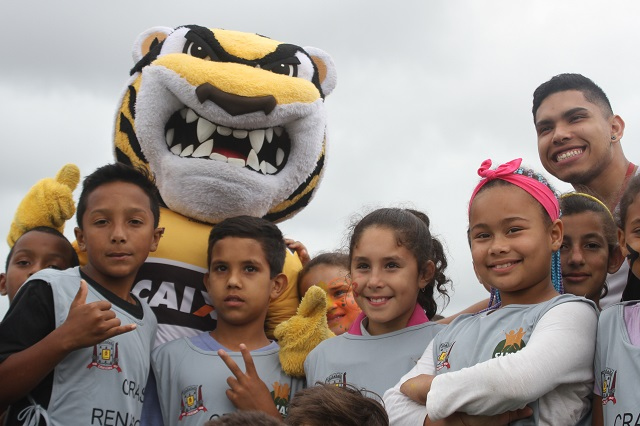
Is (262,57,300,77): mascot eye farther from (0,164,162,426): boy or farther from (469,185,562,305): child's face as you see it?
(469,185,562,305): child's face

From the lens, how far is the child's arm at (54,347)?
2.53 metres

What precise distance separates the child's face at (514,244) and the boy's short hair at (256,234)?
104cm

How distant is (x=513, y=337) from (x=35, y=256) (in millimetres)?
2503

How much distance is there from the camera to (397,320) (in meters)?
3.01

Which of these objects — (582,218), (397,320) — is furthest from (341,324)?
(582,218)

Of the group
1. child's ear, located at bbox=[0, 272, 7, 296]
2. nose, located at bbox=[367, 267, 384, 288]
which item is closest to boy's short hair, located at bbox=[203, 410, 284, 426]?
nose, located at bbox=[367, 267, 384, 288]

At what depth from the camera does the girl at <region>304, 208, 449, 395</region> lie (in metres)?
2.86

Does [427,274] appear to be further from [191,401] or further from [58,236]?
[58,236]

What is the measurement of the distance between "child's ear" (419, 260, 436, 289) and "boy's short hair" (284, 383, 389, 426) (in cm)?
81

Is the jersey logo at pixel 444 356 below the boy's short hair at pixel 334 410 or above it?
above

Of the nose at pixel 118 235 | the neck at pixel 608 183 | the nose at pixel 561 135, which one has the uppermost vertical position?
the nose at pixel 561 135

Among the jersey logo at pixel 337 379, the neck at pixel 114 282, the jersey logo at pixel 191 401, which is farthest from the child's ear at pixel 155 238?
the jersey logo at pixel 337 379

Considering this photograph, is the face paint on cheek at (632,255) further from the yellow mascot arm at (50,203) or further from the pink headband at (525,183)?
the yellow mascot arm at (50,203)

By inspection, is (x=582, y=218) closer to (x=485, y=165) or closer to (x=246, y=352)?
(x=485, y=165)
